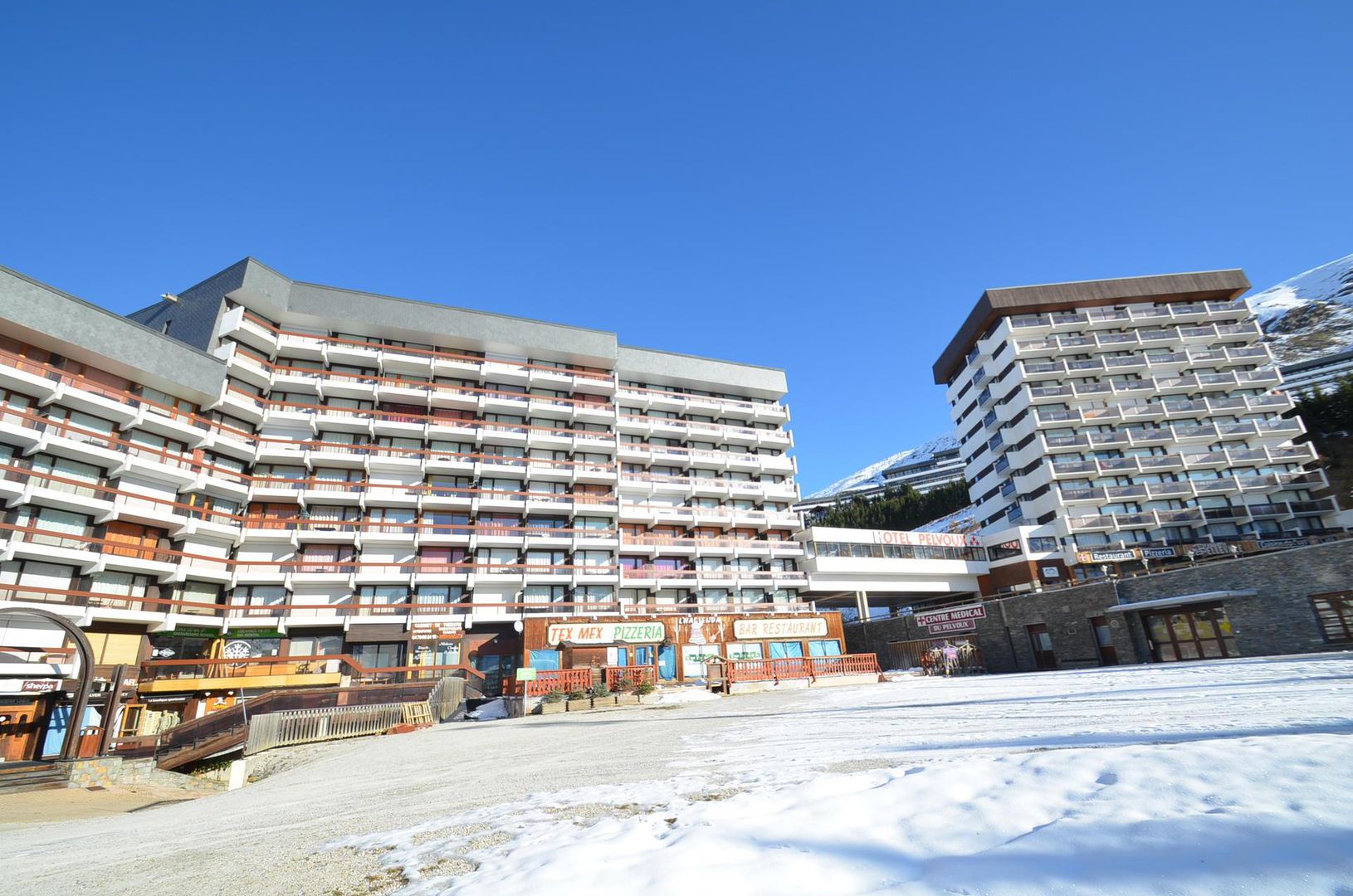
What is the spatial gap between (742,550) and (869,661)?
632 inches

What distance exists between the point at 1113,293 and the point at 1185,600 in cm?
4627

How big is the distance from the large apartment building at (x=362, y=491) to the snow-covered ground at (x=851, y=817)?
2451cm

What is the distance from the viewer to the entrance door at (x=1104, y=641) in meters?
30.3

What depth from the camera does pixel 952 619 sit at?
38.8 m

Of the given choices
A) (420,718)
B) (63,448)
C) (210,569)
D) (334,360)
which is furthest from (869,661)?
(63,448)

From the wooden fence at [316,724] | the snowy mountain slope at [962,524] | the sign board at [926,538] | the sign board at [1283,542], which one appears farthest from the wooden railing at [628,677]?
the sign board at [1283,542]

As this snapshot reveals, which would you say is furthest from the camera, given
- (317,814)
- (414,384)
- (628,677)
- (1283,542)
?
(1283,542)

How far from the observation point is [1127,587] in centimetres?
3044

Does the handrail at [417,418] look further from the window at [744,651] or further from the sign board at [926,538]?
the sign board at [926,538]

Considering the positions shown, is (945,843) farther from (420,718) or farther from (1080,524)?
(1080,524)

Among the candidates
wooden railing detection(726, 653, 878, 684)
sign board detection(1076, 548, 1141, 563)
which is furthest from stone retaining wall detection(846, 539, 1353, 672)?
sign board detection(1076, 548, 1141, 563)

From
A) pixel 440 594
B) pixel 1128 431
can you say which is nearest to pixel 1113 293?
pixel 1128 431

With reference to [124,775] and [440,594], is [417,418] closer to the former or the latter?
[440,594]

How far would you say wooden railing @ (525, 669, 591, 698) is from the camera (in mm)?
31423
